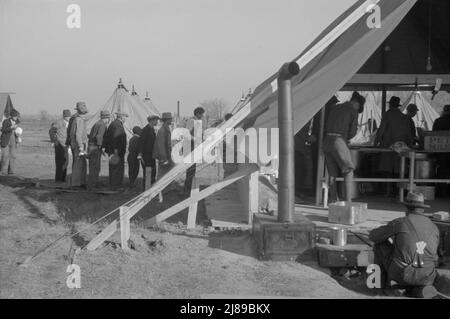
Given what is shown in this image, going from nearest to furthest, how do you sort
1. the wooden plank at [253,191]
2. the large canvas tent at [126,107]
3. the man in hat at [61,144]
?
the wooden plank at [253,191] → the man in hat at [61,144] → the large canvas tent at [126,107]

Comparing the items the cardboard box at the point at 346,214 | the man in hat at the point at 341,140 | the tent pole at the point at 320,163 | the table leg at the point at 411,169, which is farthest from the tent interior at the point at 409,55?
the cardboard box at the point at 346,214

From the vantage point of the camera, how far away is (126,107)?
69.6 ft

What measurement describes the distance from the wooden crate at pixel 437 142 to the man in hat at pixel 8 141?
359 inches

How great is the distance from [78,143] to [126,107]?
1112 centimetres

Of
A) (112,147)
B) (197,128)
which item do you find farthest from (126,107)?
(197,128)

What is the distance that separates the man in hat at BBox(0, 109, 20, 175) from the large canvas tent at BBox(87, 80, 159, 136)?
26.6ft

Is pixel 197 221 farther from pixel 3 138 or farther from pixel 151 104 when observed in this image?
pixel 151 104

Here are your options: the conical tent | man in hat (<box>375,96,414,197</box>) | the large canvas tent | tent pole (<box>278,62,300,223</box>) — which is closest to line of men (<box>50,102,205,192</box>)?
man in hat (<box>375,96,414,197</box>)

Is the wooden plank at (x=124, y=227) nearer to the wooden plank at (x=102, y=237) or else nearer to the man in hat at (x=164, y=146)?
the wooden plank at (x=102, y=237)

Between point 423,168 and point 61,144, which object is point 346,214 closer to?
point 423,168

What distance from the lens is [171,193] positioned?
1032 cm

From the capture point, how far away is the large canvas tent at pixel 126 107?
21.1 meters
